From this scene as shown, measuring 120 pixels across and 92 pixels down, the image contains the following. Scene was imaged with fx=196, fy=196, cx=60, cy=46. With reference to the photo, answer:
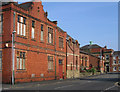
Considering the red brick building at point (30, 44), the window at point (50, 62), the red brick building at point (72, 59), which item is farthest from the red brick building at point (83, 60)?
the window at point (50, 62)

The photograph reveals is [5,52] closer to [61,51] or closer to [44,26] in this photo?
[44,26]

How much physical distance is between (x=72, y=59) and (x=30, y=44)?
1667cm

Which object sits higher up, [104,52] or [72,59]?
[104,52]

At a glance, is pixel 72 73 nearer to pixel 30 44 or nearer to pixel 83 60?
pixel 30 44

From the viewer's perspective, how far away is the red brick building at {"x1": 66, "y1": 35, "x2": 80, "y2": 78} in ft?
132

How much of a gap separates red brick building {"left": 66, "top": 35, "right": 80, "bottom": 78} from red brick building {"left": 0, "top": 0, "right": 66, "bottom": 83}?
3412 mm

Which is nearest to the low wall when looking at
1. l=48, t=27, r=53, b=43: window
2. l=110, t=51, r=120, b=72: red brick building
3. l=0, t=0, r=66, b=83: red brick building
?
l=0, t=0, r=66, b=83: red brick building

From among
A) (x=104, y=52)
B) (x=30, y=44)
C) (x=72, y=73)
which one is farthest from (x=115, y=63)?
(x=30, y=44)

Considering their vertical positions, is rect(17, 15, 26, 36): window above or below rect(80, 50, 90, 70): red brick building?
above

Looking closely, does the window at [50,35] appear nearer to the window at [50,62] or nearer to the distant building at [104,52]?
the window at [50,62]

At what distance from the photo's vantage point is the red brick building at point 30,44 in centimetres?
2422

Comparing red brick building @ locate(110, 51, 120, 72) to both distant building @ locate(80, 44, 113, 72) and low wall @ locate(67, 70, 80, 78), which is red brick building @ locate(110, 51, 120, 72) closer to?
distant building @ locate(80, 44, 113, 72)

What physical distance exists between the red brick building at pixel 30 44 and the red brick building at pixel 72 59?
3.41 m

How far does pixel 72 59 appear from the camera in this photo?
4244 centimetres
